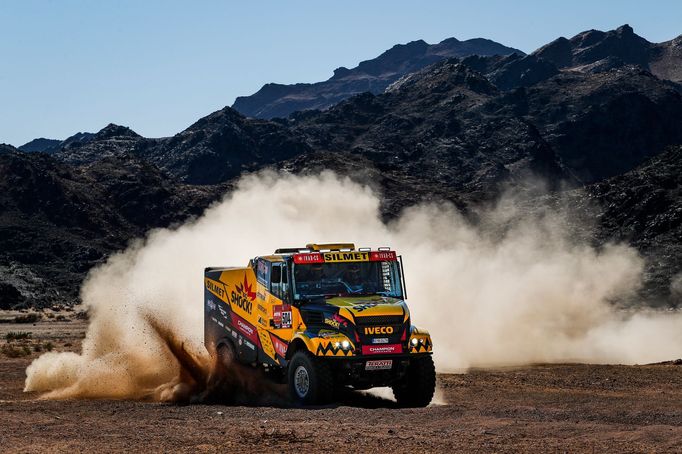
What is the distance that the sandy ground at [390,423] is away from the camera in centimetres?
1481

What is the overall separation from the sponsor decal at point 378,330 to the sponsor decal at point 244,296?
380 cm

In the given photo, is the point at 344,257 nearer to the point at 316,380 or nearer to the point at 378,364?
the point at 378,364

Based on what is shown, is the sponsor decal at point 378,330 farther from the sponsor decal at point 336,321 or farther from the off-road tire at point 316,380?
the off-road tire at point 316,380

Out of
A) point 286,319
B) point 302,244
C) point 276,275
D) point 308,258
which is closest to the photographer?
point 286,319

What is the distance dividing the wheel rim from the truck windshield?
1.66 meters

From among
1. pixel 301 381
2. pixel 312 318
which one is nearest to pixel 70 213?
pixel 312 318

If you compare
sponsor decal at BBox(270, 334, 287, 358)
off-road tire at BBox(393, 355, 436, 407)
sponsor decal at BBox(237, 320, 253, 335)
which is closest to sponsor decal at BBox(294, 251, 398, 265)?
sponsor decal at BBox(270, 334, 287, 358)

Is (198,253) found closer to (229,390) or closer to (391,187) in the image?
(229,390)

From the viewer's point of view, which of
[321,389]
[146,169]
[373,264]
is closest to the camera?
[321,389]

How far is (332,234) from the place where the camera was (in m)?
37.1

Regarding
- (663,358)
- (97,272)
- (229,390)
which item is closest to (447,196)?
(97,272)

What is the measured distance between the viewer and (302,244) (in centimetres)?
3538

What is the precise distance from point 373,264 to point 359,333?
2.58 meters

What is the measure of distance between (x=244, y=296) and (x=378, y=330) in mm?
4480
